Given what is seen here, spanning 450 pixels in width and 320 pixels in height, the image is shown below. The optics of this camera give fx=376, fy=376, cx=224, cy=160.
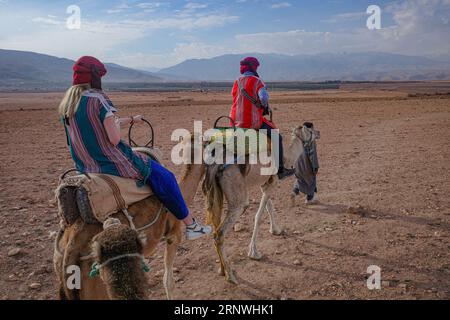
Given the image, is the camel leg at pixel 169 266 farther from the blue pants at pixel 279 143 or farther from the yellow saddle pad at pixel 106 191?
the blue pants at pixel 279 143

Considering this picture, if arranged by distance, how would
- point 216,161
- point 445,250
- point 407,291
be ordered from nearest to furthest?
1. point 407,291
2. point 216,161
3. point 445,250

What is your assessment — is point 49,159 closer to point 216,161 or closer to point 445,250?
point 216,161

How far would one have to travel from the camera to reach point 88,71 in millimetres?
3475

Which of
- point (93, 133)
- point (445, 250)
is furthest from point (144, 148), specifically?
point (445, 250)

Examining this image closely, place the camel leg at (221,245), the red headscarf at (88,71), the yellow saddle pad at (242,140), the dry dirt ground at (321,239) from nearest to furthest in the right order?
the red headscarf at (88,71) < the dry dirt ground at (321,239) < the camel leg at (221,245) < the yellow saddle pad at (242,140)

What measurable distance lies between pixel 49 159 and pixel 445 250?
461 inches

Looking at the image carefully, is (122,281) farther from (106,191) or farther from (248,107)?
(248,107)

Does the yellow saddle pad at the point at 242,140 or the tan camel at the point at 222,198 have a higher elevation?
the yellow saddle pad at the point at 242,140

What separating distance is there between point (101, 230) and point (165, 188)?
2.82ft

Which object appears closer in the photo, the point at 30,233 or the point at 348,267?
the point at 348,267

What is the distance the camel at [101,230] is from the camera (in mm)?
3115

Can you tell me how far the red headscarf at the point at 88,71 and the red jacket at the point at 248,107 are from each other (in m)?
2.94

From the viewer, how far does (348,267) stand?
5.75 meters

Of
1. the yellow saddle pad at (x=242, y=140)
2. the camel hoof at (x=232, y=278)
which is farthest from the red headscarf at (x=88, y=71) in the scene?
the camel hoof at (x=232, y=278)
